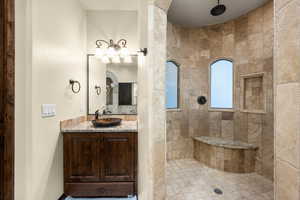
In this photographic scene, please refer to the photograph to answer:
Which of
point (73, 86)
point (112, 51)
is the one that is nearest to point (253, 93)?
point (112, 51)

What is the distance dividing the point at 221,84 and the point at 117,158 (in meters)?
2.70

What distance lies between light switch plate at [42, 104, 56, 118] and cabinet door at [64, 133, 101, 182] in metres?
0.38

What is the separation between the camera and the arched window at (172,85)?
129 inches

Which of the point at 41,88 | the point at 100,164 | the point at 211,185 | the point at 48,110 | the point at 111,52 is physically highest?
the point at 111,52

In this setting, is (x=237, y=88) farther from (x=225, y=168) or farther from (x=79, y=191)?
(x=79, y=191)

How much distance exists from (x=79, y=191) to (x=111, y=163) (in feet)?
1.79

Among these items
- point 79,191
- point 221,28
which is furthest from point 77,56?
point 221,28

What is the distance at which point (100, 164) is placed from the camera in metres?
1.93

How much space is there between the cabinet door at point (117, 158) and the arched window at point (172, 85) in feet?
5.20

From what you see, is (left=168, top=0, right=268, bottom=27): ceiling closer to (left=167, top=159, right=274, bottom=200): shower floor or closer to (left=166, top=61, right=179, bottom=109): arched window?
(left=166, top=61, right=179, bottom=109): arched window

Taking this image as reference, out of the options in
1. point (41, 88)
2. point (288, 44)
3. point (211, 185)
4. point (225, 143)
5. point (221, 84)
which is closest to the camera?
point (288, 44)

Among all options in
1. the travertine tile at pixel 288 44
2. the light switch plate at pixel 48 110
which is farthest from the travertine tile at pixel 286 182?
the light switch plate at pixel 48 110

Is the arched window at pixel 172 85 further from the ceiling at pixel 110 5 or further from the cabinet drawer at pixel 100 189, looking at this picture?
the cabinet drawer at pixel 100 189

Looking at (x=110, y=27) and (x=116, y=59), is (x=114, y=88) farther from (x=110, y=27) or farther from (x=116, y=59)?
(x=110, y=27)
